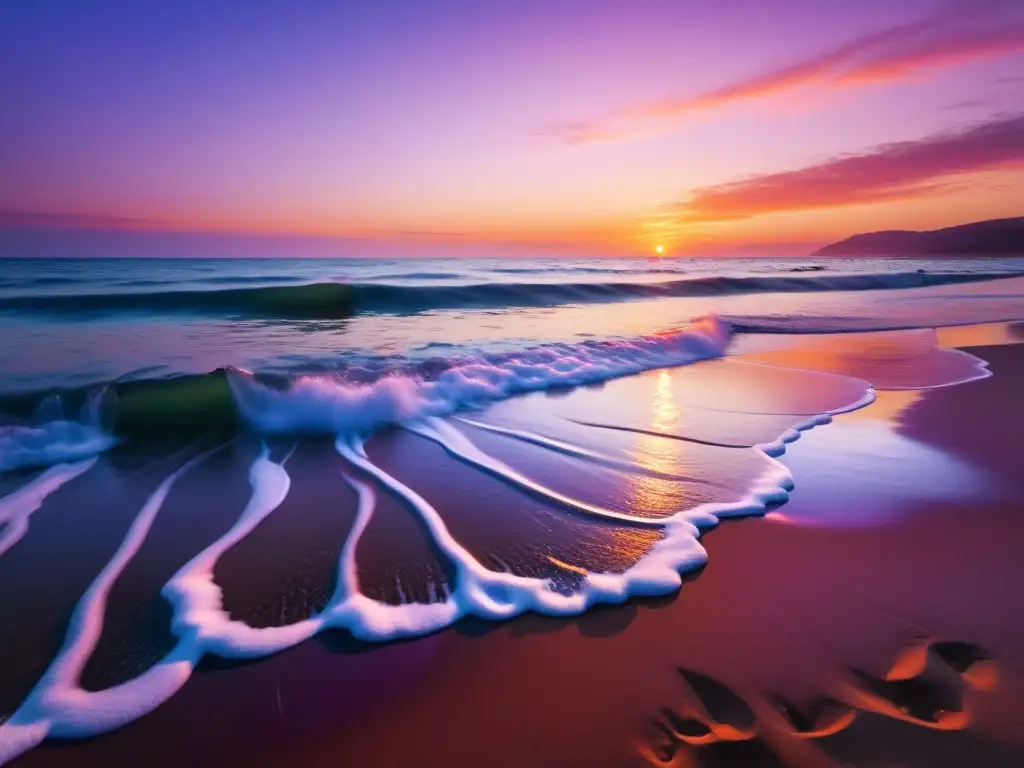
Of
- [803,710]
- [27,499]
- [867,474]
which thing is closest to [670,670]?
[803,710]

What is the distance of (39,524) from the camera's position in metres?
3.90

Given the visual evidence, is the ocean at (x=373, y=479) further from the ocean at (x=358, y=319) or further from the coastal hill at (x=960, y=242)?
the coastal hill at (x=960, y=242)

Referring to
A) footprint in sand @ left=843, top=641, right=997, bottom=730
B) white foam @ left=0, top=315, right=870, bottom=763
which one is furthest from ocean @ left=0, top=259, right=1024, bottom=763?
footprint in sand @ left=843, top=641, right=997, bottom=730

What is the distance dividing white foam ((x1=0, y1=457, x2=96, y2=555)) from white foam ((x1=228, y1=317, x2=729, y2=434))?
1709 mm

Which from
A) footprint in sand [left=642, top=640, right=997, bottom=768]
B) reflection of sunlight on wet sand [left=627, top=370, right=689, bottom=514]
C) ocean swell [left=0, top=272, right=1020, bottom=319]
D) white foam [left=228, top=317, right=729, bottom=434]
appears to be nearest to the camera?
footprint in sand [left=642, top=640, right=997, bottom=768]

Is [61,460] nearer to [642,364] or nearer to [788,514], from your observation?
[788,514]

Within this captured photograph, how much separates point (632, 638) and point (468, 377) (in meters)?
5.44

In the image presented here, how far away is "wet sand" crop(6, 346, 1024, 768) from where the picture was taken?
212 centimetres

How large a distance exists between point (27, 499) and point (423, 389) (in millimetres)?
3961

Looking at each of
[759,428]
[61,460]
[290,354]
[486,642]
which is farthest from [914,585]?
[290,354]

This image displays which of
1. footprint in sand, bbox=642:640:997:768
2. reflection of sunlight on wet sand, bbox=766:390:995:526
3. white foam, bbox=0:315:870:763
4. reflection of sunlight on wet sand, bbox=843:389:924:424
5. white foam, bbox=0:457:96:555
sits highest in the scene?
footprint in sand, bbox=642:640:997:768

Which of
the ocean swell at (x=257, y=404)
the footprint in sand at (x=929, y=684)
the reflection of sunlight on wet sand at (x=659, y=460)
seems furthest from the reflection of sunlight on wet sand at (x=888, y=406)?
the footprint in sand at (x=929, y=684)

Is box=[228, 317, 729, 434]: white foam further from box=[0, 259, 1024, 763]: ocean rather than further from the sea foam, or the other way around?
the sea foam

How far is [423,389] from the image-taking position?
7.28 meters
